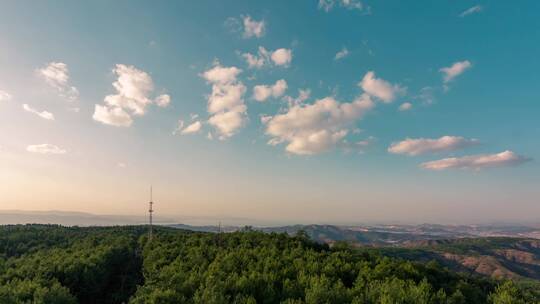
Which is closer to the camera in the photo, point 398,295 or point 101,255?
point 398,295

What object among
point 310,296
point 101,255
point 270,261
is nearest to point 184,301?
point 310,296

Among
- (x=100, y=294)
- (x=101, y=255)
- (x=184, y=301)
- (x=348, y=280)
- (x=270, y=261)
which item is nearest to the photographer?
(x=184, y=301)

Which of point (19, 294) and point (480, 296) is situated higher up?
point (19, 294)

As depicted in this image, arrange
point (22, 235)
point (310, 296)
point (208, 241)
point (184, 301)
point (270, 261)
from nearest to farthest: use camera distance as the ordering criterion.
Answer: point (310, 296) < point (184, 301) < point (270, 261) < point (208, 241) < point (22, 235)

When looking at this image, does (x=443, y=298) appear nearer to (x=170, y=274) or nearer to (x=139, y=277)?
(x=170, y=274)

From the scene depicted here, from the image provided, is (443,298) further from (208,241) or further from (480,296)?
(208,241)

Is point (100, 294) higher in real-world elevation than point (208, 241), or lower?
lower

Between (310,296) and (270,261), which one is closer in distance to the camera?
(310,296)

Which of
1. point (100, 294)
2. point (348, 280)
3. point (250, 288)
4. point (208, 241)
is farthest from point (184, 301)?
point (208, 241)

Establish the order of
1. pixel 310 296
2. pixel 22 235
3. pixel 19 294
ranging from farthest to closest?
pixel 22 235
pixel 19 294
pixel 310 296
